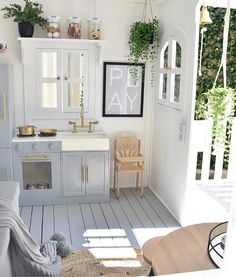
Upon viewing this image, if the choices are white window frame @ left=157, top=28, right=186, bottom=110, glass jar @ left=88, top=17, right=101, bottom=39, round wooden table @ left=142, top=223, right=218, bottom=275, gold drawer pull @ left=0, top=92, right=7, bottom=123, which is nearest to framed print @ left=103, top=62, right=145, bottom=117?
white window frame @ left=157, top=28, right=186, bottom=110

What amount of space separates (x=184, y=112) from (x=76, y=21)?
70.3 inches

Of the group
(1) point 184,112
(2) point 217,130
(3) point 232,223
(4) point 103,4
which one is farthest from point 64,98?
(3) point 232,223

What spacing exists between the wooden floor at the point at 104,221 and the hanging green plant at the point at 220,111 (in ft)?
3.59

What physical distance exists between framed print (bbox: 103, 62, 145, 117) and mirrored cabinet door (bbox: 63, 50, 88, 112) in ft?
0.89

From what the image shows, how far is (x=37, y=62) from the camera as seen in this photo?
433 cm

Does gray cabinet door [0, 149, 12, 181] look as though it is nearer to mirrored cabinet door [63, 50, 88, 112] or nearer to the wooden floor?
the wooden floor

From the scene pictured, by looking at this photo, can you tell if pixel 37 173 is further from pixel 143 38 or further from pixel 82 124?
pixel 143 38

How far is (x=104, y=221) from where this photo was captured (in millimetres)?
3811

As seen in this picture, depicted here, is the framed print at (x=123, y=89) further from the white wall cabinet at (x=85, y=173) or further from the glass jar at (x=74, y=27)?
the white wall cabinet at (x=85, y=173)

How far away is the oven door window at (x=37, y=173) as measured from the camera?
4.09 meters

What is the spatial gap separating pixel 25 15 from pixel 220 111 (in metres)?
2.51

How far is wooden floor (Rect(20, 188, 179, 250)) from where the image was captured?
341 centimetres

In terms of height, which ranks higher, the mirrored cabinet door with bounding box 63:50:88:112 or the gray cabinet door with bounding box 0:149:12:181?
the mirrored cabinet door with bounding box 63:50:88:112

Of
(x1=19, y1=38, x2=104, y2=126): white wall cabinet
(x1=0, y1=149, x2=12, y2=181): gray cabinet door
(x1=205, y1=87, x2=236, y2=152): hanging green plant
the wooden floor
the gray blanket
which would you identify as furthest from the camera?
(x1=19, y1=38, x2=104, y2=126): white wall cabinet
